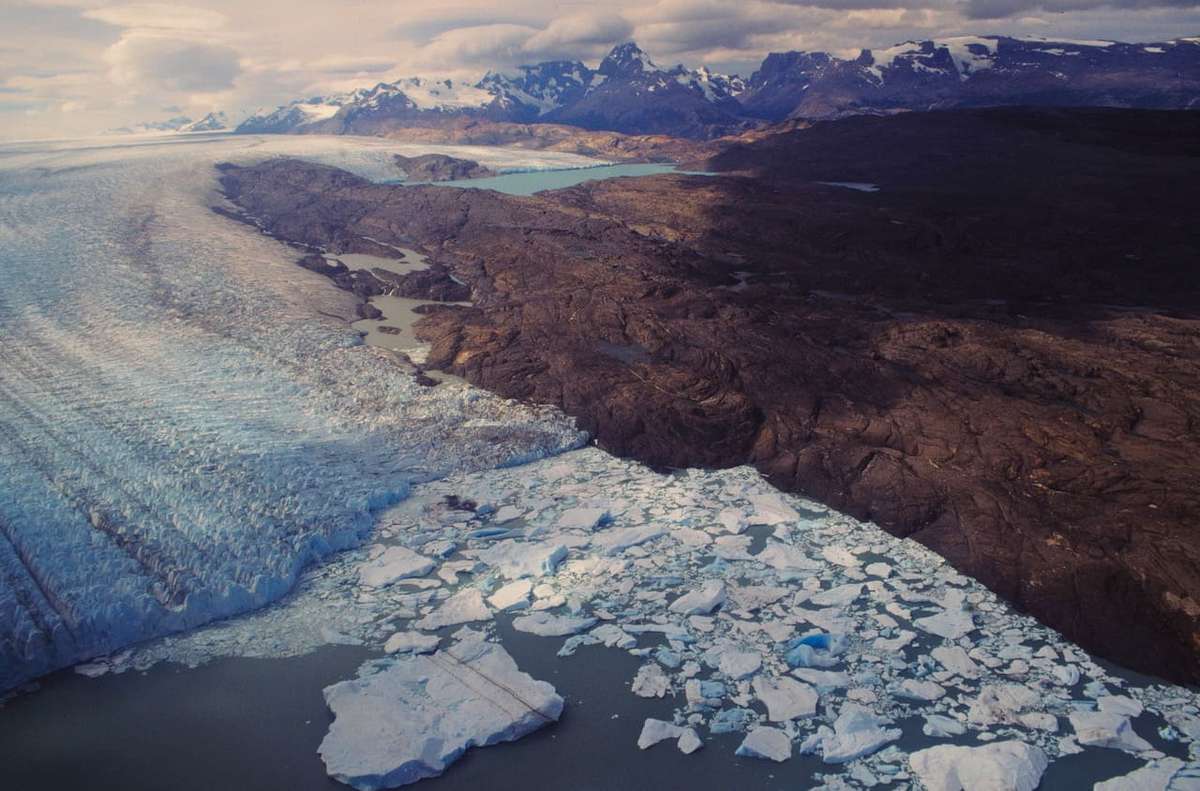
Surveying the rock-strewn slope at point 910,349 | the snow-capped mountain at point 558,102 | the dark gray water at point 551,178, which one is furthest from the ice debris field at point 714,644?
the snow-capped mountain at point 558,102

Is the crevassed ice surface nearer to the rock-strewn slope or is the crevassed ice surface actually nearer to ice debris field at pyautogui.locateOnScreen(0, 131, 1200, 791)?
ice debris field at pyautogui.locateOnScreen(0, 131, 1200, 791)

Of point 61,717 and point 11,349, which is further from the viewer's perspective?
point 11,349

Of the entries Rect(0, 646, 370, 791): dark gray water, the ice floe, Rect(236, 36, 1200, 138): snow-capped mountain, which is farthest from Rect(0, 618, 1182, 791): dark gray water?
Rect(236, 36, 1200, 138): snow-capped mountain

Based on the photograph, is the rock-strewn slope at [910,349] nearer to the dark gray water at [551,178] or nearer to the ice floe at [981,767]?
the ice floe at [981,767]

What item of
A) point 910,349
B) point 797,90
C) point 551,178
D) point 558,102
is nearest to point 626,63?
point 558,102

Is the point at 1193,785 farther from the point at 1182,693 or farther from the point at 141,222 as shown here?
the point at 141,222

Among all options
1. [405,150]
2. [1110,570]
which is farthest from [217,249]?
[405,150]
